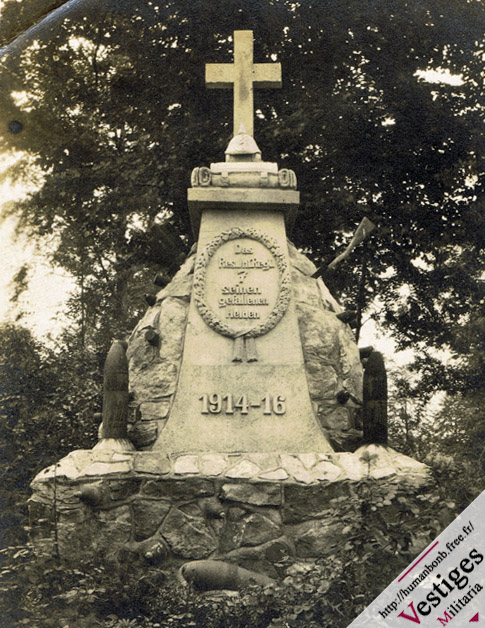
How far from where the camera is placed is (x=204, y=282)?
7574 millimetres

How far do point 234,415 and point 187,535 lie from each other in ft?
4.03

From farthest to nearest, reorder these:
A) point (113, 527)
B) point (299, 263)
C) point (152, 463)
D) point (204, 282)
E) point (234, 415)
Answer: point (299, 263), point (204, 282), point (234, 415), point (152, 463), point (113, 527)

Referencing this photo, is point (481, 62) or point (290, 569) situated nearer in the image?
point (290, 569)

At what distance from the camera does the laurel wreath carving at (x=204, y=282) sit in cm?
741

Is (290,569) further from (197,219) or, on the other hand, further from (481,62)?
(481,62)

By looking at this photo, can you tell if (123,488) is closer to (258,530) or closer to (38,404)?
(258,530)

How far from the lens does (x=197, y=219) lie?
7.97 m

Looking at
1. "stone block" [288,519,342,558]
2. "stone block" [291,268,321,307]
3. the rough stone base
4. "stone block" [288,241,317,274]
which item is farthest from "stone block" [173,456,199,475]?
"stone block" [288,241,317,274]

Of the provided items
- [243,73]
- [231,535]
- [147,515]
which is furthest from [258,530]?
[243,73]

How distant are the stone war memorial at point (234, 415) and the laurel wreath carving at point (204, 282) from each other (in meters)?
0.01

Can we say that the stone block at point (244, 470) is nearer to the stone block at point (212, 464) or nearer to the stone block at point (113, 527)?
the stone block at point (212, 464)

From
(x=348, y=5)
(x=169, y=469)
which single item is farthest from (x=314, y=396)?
(x=348, y=5)

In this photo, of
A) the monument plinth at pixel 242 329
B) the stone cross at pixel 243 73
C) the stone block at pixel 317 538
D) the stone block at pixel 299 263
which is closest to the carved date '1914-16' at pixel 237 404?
the monument plinth at pixel 242 329

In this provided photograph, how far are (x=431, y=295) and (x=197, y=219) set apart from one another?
513 cm
